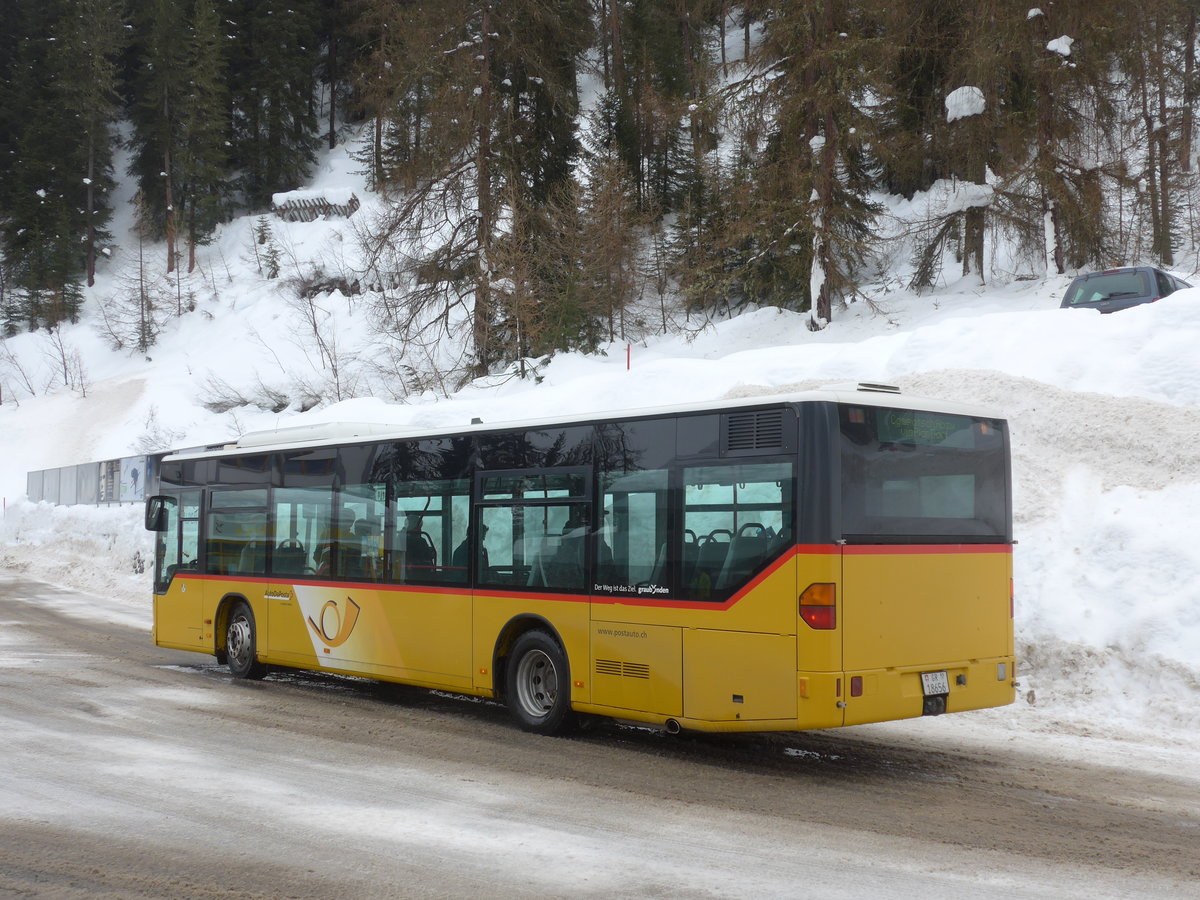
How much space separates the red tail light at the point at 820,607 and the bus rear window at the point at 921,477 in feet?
1.40

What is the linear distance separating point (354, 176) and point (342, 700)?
64.0 metres

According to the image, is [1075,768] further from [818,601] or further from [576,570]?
[576,570]

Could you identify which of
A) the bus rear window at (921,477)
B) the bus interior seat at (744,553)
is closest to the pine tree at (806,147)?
the bus rear window at (921,477)

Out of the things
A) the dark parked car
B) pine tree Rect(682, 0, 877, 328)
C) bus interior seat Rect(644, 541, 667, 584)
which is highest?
pine tree Rect(682, 0, 877, 328)

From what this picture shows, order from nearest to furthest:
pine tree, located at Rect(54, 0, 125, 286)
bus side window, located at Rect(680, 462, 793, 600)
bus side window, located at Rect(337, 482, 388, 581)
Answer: bus side window, located at Rect(680, 462, 793, 600), bus side window, located at Rect(337, 482, 388, 581), pine tree, located at Rect(54, 0, 125, 286)

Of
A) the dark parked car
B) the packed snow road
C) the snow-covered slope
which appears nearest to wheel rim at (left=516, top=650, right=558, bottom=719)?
the packed snow road

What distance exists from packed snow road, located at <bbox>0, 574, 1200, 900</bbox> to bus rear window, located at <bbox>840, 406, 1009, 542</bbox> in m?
1.85

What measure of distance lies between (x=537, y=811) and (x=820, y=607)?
2.36 meters

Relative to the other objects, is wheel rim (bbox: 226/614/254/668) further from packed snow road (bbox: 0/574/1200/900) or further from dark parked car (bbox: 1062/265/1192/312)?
→ dark parked car (bbox: 1062/265/1192/312)

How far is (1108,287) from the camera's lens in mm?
22734

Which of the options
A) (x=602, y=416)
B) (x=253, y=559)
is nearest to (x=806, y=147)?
(x=253, y=559)

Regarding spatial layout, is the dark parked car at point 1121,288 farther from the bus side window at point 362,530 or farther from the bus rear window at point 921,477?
the bus side window at point 362,530

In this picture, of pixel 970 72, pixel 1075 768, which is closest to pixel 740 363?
pixel 1075 768

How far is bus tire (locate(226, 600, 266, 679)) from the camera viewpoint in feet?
43.9
